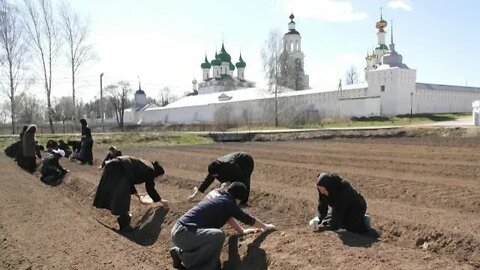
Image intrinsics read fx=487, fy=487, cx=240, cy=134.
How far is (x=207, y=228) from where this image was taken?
565 centimetres

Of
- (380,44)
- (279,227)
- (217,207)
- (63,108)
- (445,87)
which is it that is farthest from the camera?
(63,108)

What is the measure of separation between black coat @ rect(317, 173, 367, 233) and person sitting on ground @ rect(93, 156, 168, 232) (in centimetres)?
304

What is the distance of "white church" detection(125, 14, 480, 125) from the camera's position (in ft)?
182

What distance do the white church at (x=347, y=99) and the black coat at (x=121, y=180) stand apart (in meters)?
46.0

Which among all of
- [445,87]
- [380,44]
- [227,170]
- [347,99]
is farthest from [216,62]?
[227,170]

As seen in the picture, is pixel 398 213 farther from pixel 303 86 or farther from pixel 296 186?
pixel 303 86

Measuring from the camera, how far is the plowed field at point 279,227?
5.65m

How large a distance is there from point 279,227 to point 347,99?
51957 millimetres

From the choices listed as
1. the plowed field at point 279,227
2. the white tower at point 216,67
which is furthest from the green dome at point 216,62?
the plowed field at point 279,227

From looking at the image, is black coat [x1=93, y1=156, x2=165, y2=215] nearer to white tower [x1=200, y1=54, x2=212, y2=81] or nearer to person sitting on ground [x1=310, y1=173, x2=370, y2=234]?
person sitting on ground [x1=310, y1=173, x2=370, y2=234]

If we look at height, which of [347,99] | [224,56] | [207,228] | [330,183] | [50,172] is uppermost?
[224,56]

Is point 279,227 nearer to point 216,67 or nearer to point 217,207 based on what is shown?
point 217,207

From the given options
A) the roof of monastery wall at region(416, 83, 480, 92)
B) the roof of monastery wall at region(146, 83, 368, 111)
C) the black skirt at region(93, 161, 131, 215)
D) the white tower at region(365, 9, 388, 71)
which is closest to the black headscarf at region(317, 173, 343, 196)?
the black skirt at region(93, 161, 131, 215)

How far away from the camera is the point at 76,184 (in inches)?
492
